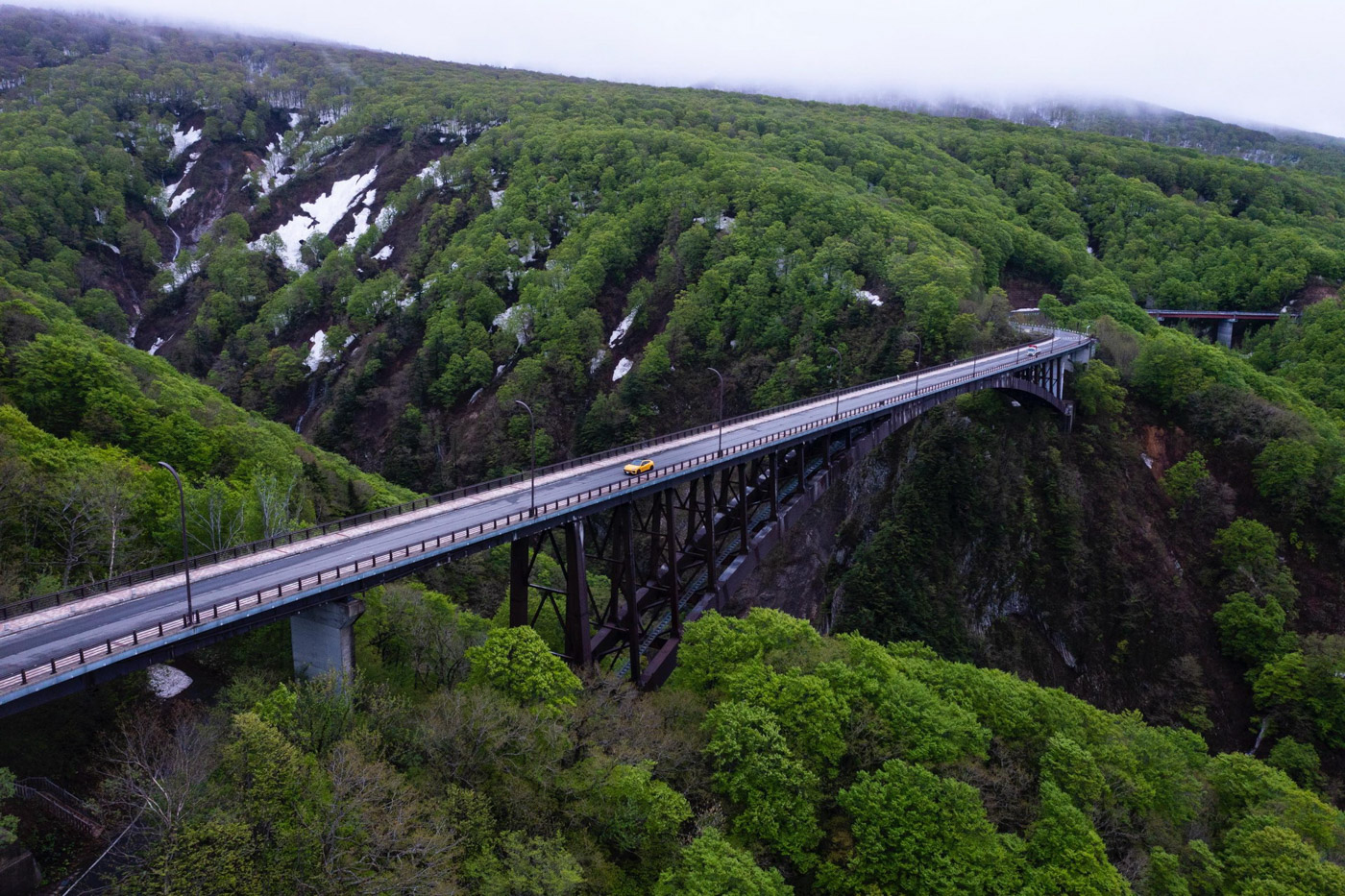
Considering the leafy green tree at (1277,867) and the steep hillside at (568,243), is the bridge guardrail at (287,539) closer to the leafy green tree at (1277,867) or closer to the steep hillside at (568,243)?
the leafy green tree at (1277,867)

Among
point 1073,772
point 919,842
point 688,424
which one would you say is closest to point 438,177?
point 688,424

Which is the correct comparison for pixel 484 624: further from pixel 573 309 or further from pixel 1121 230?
pixel 1121 230

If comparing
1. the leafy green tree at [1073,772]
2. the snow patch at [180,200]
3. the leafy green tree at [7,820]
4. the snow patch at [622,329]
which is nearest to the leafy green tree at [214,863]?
the leafy green tree at [7,820]

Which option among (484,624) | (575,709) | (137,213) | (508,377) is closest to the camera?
(575,709)

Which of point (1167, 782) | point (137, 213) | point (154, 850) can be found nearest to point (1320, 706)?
point (1167, 782)

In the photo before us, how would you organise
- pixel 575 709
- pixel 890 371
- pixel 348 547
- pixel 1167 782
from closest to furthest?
pixel 575 709 < pixel 348 547 < pixel 1167 782 < pixel 890 371

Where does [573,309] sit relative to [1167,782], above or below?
above

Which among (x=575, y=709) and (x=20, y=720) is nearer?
(x=20, y=720)
